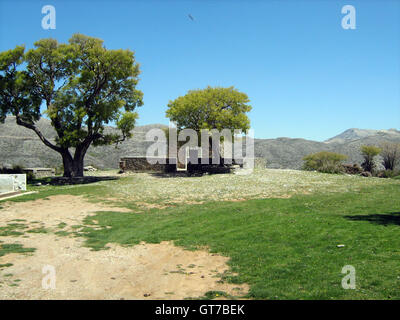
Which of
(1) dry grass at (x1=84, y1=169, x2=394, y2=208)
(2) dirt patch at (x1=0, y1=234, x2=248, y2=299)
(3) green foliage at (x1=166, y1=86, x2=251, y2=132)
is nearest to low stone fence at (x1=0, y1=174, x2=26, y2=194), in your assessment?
(1) dry grass at (x1=84, y1=169, x2=394, y2=208)

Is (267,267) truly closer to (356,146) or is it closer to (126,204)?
(126,204)

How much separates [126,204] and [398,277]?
17.0 meters

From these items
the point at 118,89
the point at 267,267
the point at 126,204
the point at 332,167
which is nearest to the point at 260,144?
the point at 332,167

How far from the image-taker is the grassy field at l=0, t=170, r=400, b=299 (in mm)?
8391

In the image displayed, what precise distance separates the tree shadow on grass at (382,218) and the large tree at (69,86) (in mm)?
26296

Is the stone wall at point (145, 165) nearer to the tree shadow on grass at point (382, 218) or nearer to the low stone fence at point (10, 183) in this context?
the low stone fence at point (10, 183)

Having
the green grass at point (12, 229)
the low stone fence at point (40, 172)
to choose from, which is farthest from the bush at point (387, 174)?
the green grass at point (12, 229)

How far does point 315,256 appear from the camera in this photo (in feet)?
33.5

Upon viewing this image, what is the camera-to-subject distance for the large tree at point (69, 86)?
33.9 meters

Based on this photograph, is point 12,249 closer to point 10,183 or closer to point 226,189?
point 10,183

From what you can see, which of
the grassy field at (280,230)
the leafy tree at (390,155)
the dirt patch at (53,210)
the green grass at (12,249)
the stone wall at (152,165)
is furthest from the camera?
the leafy tree at (390,155)

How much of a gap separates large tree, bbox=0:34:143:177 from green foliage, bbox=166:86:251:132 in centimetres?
822

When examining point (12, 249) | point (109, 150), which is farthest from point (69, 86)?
point (109, 150)

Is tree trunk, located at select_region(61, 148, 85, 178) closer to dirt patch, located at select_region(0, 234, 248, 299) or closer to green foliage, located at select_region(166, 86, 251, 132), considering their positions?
green foliage, located at select_region(166, 86, 251, 132)
